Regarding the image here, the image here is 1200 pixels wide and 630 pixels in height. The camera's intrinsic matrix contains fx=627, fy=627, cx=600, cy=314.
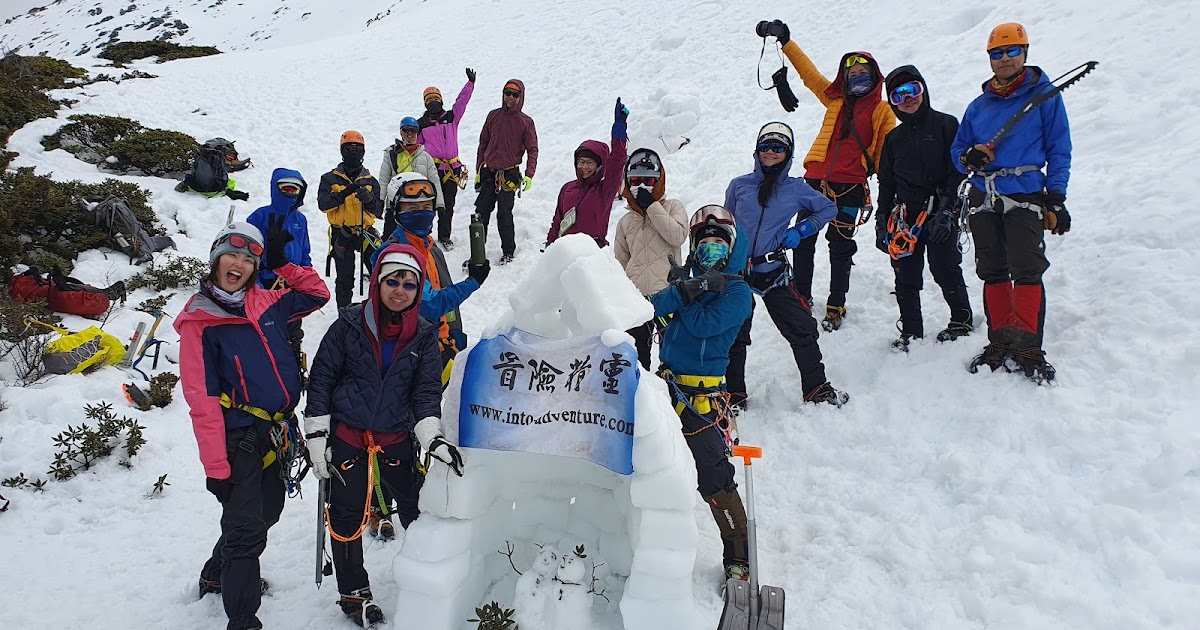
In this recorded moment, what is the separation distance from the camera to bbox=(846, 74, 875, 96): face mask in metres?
5.65

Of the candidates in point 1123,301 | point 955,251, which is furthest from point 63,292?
point 1123,301

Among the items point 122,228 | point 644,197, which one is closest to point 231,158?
point 122,228

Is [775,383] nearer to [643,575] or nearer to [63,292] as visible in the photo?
[643,575]

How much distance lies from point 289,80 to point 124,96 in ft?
16.4

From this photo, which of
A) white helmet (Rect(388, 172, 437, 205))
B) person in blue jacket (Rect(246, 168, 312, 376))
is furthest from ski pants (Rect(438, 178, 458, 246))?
white helmet (Rect(388, 172, 437, 205))

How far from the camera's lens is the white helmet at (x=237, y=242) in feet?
12.1

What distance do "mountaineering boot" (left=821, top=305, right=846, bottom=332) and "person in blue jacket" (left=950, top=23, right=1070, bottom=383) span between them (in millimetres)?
1500

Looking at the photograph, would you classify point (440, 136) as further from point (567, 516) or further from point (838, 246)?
point (567, 516)

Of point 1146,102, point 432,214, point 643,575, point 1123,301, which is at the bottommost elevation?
point 643,575

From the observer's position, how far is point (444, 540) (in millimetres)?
3434

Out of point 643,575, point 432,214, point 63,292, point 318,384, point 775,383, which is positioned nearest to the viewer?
point 643,575

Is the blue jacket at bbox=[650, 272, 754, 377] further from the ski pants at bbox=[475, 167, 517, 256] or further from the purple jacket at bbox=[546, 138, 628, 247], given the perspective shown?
the ski pants at bbox=[475, 167, 517, 256]

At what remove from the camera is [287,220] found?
21.3 ft

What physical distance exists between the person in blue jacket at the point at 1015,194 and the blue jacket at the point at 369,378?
4063 mm
